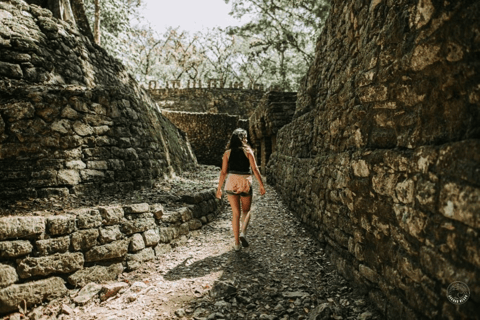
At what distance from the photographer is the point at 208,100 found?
26.3 m

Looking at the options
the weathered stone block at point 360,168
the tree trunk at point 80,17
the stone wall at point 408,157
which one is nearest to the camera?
the stone wall at point 408,157

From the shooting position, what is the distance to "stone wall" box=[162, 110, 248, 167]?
617 inches

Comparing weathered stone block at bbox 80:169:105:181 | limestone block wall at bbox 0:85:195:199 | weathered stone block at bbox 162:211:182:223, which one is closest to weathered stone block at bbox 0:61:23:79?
limestone block wall at bbox 0:85:195:199

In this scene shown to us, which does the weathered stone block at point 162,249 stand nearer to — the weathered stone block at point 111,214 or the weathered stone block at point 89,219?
the weathered stone block at point 111,214

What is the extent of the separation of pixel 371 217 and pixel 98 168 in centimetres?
464

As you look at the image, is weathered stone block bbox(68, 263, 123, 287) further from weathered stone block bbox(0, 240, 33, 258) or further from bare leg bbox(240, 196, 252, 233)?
bare leg bbox(240, 196, 252, 233)

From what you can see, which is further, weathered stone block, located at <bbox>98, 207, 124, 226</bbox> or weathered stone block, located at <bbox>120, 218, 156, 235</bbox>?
weathered stone block, located at <bbox>120, 218, 156, 235</bbox>

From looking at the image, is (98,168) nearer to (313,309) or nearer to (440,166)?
(313,309)

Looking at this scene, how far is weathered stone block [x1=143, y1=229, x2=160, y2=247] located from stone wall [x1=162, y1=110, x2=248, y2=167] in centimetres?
1178

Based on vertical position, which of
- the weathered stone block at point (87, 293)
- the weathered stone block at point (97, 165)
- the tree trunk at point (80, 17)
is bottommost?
the weathered stone block at point (87, 293)

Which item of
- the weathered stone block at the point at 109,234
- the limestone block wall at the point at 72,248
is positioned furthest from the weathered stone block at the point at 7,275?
the weathered stone block at the point at 109,234

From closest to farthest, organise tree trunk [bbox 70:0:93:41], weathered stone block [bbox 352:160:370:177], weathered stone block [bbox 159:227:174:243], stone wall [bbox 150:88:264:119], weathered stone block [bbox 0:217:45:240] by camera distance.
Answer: weathered stone block [bbox 352:160:370:177] < weathered stone block [bbox 0:217:45:240] < weathered stone block [bbox 159:227:174:243] < tree trunk [bbox 70:0:93:41] < stone wall [bbox 150:88:264:119]

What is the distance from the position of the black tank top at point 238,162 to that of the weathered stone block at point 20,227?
2.44 metres

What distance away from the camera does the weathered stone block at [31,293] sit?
2.78m
